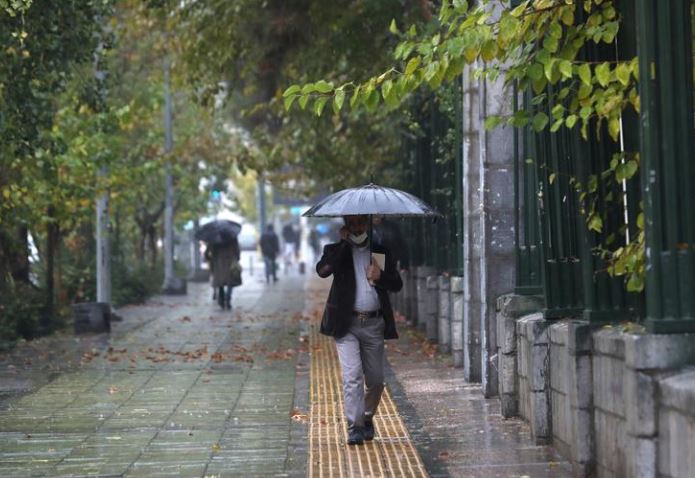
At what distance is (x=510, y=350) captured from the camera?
37.6 feet

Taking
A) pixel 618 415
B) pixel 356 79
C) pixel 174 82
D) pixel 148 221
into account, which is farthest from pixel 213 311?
pixel 618 415

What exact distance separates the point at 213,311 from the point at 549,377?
1803 centimetres

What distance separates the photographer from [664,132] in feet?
23.6

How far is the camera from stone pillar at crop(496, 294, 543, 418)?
11.3 meters

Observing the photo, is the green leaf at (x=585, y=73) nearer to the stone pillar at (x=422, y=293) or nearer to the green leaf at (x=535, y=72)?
the green leaf at (x=535, y=72)

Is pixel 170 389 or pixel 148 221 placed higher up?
pixel 148 221

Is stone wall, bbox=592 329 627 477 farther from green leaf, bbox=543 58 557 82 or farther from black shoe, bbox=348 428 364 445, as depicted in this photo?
black shoe, bbox=348 428 364 445

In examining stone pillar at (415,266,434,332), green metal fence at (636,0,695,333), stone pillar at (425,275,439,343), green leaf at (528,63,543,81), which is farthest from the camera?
stone pillar at (415,266,434,332)

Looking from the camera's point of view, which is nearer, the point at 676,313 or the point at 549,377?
the point at 676,313

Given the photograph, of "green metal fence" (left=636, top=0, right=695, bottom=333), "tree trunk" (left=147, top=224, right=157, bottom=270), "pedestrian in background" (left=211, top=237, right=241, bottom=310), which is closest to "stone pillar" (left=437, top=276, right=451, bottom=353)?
"green metal fence" (left=636, top=0, right=695, bottom=333)

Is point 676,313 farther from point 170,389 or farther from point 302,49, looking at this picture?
point 302,49

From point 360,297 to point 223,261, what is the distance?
17.2 m

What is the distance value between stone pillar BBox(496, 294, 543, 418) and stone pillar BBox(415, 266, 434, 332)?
8.54 metres

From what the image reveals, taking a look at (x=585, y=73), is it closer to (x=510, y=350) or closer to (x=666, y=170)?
(x=666, y=170)
